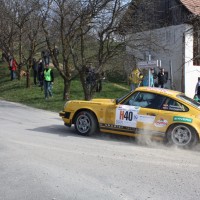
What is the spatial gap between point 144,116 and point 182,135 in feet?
3.30

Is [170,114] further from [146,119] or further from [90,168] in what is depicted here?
[90,168]

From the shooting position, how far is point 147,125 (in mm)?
9000

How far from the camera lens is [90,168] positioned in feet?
21.1

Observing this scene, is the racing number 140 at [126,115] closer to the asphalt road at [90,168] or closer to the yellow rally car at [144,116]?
the yellow rally car at [144,116]

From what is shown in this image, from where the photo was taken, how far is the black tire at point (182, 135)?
8555 mm

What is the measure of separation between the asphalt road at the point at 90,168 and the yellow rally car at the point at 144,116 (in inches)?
11.9

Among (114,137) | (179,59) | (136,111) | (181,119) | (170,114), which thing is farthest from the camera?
(179,59)

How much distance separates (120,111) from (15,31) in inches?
717

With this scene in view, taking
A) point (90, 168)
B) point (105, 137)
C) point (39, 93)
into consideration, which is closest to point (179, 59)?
point (39, 93)

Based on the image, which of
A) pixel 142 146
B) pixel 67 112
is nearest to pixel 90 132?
pixel 67 112

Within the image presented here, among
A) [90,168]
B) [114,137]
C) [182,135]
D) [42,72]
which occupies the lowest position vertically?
[90,168]

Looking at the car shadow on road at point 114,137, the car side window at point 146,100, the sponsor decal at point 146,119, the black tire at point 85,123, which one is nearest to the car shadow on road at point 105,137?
the car shadow on road at point 114,137

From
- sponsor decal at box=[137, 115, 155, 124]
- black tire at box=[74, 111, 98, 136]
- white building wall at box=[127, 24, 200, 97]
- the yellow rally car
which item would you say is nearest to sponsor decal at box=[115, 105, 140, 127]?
the yellow rally car

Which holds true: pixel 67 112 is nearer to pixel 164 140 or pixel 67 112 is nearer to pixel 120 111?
pixel 120 111
